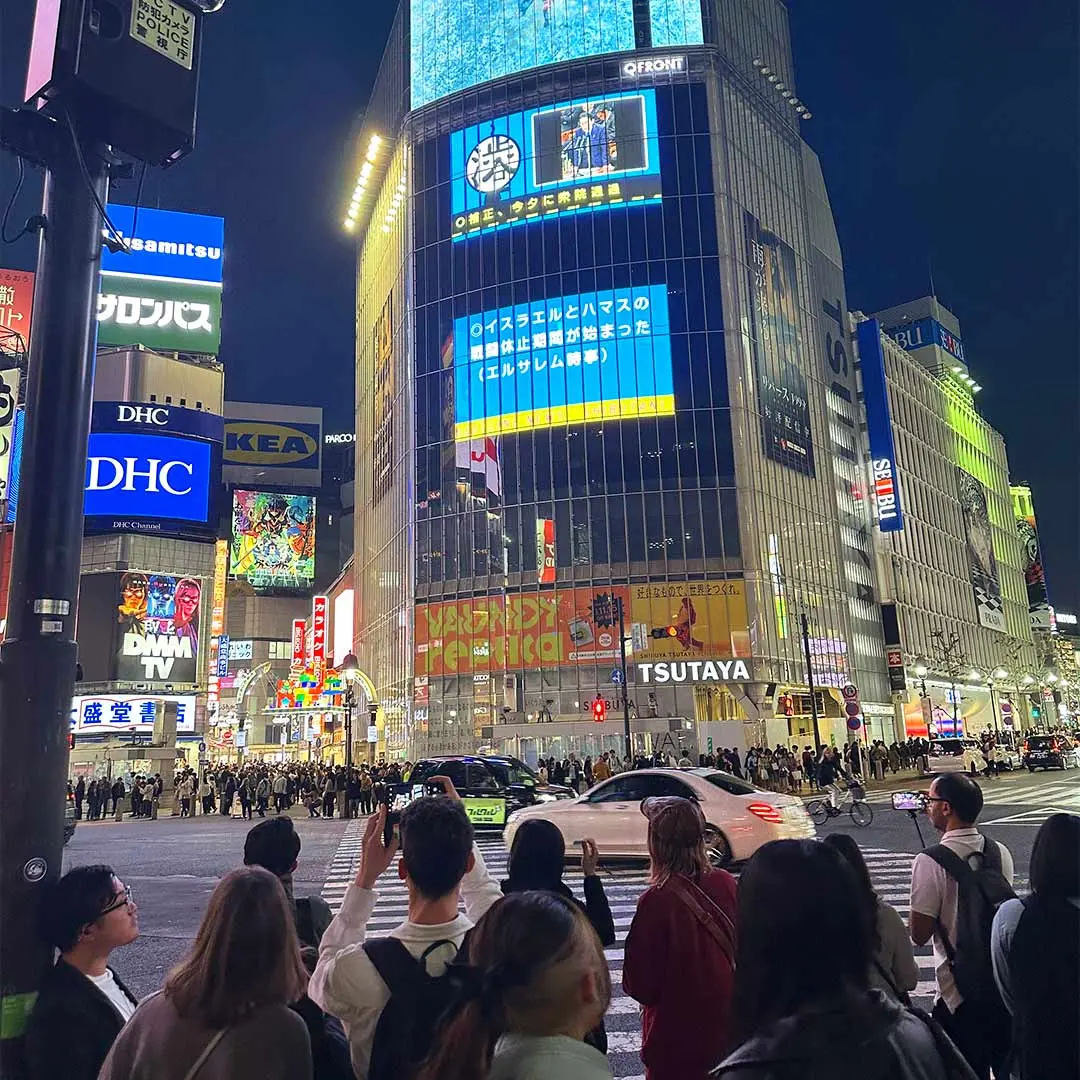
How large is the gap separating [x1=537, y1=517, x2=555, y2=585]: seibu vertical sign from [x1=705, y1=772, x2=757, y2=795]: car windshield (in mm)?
41333

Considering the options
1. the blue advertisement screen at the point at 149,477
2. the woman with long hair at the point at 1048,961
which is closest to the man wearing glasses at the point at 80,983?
the woman with long hair at the point at 1048,961

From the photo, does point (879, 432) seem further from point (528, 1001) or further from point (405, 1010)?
point (528, 1001)

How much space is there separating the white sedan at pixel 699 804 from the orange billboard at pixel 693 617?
37440mm

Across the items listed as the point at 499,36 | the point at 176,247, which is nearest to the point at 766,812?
the point at 176,247

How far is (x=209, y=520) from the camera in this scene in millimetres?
54438

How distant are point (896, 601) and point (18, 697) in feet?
242

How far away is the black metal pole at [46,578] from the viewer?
3.65 metres

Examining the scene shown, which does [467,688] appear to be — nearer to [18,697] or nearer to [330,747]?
[330,747]

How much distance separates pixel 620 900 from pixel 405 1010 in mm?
9994

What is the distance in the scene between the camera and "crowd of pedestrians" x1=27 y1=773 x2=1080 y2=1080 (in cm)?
218

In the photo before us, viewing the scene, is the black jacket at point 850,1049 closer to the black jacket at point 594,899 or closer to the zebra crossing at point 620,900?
the black jacket at point 594,899

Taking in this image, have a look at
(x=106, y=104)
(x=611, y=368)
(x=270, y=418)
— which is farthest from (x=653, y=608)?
(x=270, y=418)

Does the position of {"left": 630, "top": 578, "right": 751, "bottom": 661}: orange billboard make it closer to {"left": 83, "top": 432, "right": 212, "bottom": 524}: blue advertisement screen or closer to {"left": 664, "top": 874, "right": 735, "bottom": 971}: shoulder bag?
{"left": 83, "top": 432, "right": 212, "bottom": 524}: blue advertisement screen

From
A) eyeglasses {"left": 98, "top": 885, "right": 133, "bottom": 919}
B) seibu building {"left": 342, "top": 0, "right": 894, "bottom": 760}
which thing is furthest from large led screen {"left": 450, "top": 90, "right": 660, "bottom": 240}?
eyeglasses {"left": 98, "top": 885, "right": 133, "bottom": 919}
